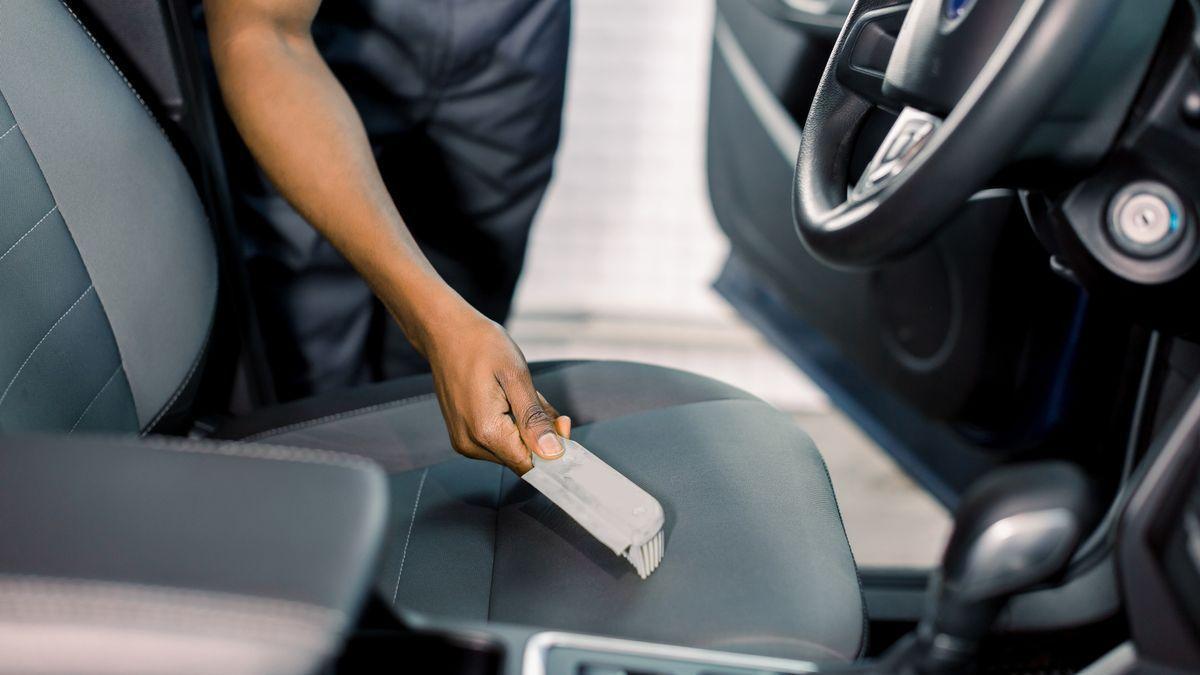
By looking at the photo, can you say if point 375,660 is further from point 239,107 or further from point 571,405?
point 239,107

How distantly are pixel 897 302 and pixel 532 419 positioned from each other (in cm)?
62

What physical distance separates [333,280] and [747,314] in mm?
535

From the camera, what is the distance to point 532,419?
2.40 ft

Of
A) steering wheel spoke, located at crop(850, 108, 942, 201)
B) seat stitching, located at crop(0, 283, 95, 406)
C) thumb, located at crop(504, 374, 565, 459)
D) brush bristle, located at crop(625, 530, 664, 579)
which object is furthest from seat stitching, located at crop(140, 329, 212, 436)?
steering wheel spoke, located at crop(850, 108, 942, 201)

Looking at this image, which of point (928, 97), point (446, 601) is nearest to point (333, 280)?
point (446, 601)

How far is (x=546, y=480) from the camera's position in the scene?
71cm

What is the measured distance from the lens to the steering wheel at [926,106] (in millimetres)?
548

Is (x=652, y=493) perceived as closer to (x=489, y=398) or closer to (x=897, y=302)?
(x=489, y=398)

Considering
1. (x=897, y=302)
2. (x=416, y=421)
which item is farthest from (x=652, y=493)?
(x=897, y=302)

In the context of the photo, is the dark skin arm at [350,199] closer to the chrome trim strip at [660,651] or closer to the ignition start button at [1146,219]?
the chrome trim strip at [660,651]

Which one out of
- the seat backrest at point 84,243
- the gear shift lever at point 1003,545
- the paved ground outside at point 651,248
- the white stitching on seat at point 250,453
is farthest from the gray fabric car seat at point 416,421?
the paved ground outside at point 651,248

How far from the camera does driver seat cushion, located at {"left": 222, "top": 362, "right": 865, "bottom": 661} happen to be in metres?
0.65

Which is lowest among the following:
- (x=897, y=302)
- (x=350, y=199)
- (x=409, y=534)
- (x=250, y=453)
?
(x=897, y=302)

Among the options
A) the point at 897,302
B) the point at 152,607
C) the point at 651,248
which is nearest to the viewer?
the point at 152,607
